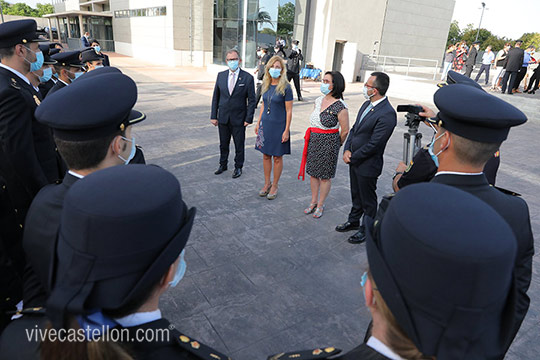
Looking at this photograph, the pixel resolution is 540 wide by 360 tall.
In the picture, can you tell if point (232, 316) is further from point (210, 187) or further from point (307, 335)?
point (210, 187)

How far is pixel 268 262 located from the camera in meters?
3.70

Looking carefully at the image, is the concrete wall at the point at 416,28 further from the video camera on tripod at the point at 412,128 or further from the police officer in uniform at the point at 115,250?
the police officer in uniform at the point at 115,250

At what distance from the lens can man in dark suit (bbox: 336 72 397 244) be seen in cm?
376

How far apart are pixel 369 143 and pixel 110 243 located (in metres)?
3.32

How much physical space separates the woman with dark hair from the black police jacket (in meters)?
3.50

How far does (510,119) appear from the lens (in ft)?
5.56

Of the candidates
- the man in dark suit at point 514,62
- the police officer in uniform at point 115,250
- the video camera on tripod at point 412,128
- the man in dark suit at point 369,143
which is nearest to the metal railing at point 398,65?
the man in dark suit at point 514,62

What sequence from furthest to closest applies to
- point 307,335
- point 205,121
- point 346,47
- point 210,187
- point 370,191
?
point 346,47
point 205,121
point 210,187
point 370,191
point 307,335

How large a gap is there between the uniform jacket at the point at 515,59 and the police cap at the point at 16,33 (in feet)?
48.9

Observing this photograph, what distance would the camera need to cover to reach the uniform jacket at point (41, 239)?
1472 millimetres

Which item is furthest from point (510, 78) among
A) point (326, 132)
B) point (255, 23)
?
point (255, 23)

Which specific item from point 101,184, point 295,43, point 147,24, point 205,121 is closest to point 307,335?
point 101,184

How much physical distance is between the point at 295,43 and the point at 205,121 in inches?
239

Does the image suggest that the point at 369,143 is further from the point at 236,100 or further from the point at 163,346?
the point at 163,346
